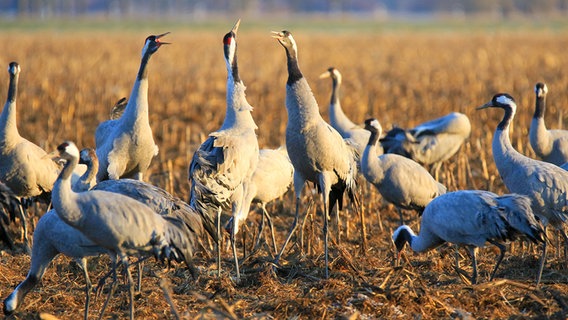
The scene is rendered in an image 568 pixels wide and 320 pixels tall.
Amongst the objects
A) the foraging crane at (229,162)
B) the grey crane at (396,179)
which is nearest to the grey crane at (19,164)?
the foraging crane at (229,162)

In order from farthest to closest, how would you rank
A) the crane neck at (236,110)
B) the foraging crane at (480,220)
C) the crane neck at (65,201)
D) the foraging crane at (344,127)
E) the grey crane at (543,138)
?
the foraging crane at (344,127) → the grey crane at (543,138) → the crane neck at (236,110) → the foraging crane at (480,220) → the crane neck at (65,201)

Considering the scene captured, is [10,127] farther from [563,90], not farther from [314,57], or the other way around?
[314,57]

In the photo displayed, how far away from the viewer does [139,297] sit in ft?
17.3

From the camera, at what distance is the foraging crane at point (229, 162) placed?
19.4ft

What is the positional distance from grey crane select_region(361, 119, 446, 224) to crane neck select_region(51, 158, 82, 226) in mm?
3202

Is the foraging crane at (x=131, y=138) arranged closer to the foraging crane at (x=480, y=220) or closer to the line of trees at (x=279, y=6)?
the foraging crane at (x=480, y=220)

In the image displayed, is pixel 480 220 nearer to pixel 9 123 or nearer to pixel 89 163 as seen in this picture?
pixel 89 163

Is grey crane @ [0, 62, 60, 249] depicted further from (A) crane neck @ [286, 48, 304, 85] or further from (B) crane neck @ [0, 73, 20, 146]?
(A) crane neck @ [286, 48, 304, 85]

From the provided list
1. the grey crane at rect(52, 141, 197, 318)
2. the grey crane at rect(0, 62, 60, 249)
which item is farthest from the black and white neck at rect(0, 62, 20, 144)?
the grey crane at rect(52, 141, 197, 318)

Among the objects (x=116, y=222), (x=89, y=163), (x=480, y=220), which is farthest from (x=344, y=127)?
(x=116, y=222)

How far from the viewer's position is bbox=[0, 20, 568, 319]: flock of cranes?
471cm

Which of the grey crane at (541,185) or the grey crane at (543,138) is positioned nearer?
the grey crane at (541,185)

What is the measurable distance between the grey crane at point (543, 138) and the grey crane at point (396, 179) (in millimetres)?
1033

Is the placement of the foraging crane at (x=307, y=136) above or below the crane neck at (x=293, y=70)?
below
